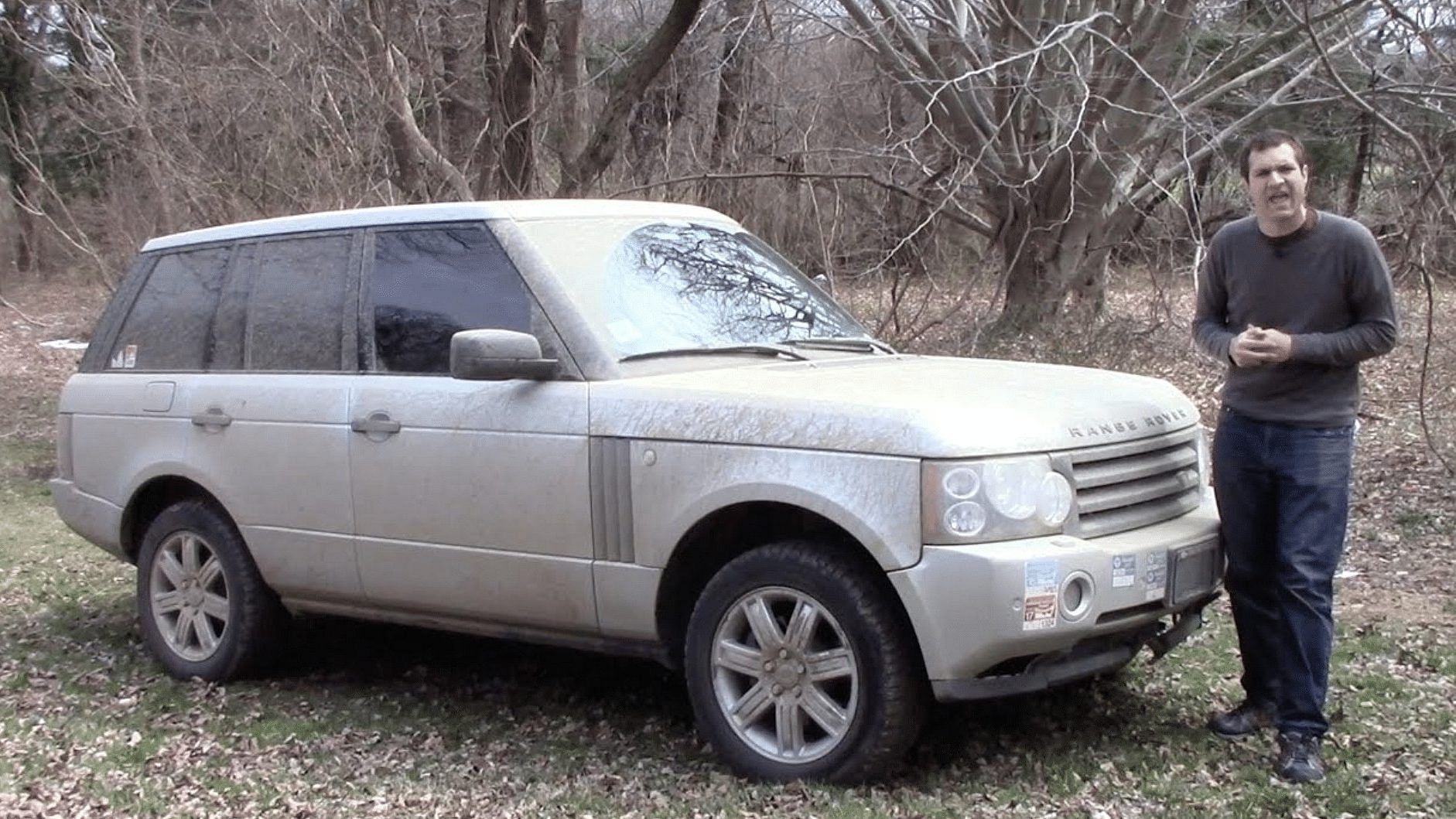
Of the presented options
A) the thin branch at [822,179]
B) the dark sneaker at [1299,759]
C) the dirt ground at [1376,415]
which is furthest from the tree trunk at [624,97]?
the dark sneaker at [1299,759]

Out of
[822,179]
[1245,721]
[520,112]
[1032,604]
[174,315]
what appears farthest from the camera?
[520,112]

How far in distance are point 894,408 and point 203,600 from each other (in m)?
3.29

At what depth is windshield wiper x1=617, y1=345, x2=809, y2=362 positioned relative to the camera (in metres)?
5.14

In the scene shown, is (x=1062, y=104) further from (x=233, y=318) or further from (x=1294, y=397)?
(x=1294, y=397)

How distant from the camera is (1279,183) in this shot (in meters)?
4.63

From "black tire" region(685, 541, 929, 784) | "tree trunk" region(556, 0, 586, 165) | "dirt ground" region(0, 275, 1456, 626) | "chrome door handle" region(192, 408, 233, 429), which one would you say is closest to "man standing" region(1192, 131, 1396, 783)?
"black tire" region(685, 541, 929, 784)

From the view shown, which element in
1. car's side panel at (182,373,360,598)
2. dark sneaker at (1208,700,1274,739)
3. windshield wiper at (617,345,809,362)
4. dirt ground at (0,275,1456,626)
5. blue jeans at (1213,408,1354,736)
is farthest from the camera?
dirt ground at (0,275,1456,626)

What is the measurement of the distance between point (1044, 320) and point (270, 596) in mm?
8308

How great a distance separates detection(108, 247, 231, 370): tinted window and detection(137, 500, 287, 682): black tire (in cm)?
62

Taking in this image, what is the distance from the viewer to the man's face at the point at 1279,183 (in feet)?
15.2

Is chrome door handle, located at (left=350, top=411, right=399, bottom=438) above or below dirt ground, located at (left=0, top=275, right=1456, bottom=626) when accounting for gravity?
above

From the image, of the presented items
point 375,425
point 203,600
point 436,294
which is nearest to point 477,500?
point 375,425

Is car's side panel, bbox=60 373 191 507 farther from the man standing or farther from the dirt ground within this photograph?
the dirt ground

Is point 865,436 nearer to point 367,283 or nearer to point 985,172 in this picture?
point 367,283
